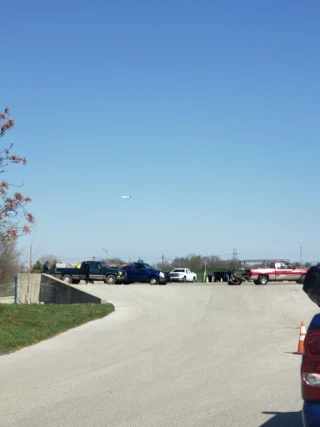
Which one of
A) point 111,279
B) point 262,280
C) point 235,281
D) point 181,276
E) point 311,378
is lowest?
point 311,378

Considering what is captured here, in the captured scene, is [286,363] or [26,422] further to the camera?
[286,363]

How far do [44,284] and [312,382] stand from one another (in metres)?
31.6

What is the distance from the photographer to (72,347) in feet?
48.5

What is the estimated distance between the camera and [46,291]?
35344 mm

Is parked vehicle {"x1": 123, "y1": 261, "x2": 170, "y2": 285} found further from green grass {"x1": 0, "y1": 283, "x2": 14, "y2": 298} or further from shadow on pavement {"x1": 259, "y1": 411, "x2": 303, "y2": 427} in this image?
shadow on pavement {"x1": 259, "y1": 411, "x2": 303, "y2": 427}

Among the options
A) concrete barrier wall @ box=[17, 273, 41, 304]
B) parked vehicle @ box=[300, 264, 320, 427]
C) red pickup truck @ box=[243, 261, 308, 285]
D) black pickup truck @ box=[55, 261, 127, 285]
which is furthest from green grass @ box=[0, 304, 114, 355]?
red pickup truck @ box=[243, 261, 308, 285]

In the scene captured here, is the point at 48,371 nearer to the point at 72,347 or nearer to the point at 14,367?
the point at 14,367

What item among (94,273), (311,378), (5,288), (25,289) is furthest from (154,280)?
(311,378)

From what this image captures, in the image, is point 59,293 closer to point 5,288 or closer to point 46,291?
point 46,291

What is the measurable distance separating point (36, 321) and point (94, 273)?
25.7 meters

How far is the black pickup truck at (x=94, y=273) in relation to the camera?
4359cm

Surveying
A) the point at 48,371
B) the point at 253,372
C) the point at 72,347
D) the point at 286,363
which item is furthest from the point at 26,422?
the point at 72,347

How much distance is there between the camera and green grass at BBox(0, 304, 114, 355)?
14955mm

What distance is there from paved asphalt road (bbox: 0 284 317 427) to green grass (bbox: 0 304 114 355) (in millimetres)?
392
